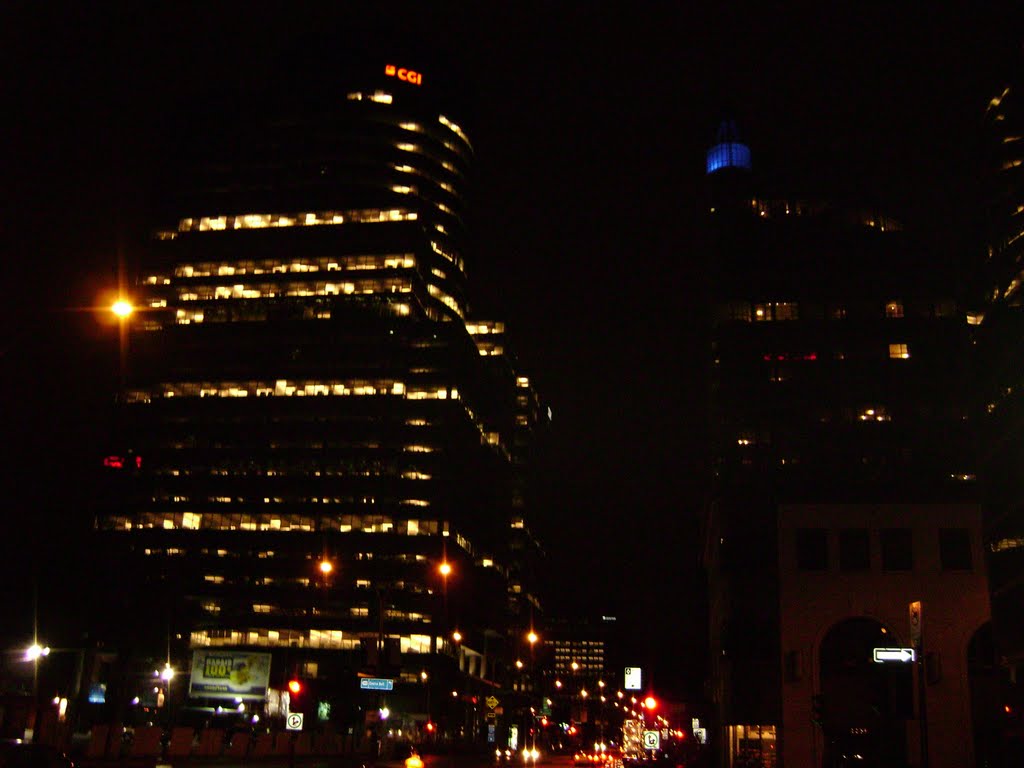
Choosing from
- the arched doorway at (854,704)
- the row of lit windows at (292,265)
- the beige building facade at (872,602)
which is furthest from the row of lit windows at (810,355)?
→ the row of lit windows at (292,265)

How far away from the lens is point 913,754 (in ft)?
180

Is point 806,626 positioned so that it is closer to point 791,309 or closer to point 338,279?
point 791,309

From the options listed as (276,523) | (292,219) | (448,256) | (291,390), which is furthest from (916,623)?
(448,256)

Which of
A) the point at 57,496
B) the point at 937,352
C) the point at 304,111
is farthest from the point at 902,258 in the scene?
the point at 304,111

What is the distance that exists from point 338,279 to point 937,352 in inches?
3553

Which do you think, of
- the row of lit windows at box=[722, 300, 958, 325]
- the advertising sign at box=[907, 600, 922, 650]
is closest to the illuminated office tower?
the row of lit windows at box=[722, 300, 958, 325]

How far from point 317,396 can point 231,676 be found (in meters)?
66.5

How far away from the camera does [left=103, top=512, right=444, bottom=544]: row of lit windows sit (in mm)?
140125

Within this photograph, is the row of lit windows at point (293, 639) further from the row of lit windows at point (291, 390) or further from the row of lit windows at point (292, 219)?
the row of lit windows at point (292, 219)

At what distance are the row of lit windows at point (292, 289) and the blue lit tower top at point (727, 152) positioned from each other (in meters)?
52.6

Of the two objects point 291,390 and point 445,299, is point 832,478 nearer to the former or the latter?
point 291,390

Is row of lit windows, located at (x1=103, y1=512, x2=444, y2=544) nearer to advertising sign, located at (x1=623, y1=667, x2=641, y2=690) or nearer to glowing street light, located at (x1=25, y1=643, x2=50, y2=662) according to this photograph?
glowing street light, located at (x1=25, y1=643, x2=50, y2=662)

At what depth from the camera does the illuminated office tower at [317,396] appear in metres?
138

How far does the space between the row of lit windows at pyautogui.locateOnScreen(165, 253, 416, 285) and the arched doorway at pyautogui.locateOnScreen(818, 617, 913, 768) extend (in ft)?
344
